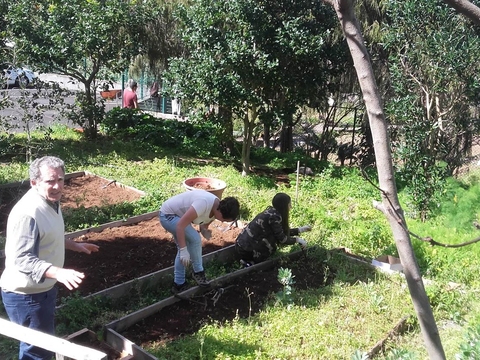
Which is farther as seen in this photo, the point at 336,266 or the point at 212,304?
the point at 336,266

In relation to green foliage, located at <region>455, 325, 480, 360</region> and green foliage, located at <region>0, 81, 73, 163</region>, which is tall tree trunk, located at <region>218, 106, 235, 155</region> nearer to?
green foliage, located at <region>0, 81, 73, 163</region>

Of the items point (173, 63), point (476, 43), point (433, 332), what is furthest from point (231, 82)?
point (433, 332)

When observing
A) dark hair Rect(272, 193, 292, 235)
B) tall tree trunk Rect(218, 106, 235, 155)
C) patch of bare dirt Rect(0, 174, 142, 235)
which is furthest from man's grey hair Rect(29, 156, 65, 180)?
tall tree trunk Rect(218, 106, 235, 155)

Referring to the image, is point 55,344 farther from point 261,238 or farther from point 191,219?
point 261,238

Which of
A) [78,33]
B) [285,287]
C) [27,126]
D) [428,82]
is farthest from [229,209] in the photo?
[78,33]

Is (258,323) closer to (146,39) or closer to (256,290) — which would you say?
(256,290)

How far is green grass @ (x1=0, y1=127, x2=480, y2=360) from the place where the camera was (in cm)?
403

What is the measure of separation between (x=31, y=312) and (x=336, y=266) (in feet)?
12.0

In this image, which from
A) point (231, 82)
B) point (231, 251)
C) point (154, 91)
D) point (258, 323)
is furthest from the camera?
point (154, 91)

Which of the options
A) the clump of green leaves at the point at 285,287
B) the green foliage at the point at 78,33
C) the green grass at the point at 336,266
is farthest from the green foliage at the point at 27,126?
the clump of green leaves at the point at 285,287

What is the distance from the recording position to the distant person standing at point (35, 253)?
112 inches

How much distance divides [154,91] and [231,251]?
42.3 ft

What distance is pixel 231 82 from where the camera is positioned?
8797mm

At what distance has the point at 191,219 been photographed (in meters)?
4.53
